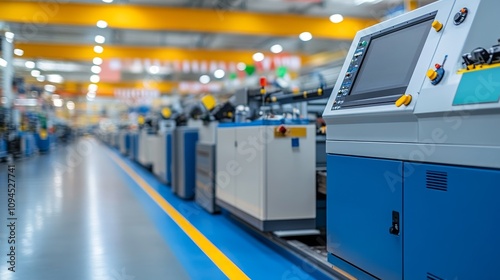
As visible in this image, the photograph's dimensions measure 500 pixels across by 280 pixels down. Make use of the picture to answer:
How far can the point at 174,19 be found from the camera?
10.6 m

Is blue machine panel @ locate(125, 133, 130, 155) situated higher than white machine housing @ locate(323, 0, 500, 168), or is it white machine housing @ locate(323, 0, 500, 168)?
white machine housing @ locate(323, 0, 500, 168)

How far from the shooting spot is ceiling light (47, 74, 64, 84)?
77.5ft

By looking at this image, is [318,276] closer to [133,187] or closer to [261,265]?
[261,265]

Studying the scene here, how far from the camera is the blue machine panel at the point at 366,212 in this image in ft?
6.52

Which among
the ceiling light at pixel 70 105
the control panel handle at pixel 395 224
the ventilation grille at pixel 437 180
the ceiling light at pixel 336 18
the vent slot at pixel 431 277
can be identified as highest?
the ceiling light at pixel 336 18

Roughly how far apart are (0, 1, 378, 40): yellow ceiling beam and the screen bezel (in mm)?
8716

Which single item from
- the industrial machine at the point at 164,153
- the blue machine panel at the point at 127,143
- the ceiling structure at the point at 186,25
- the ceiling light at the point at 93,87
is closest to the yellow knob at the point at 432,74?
the industrial machine at the point at 164,153

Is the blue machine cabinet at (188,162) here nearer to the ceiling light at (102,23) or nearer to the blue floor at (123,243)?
the blue floor at (123,243)

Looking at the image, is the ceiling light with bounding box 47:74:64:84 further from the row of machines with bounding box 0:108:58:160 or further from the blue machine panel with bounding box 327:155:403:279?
the blue machine panel with bounding box 327:155:403:279

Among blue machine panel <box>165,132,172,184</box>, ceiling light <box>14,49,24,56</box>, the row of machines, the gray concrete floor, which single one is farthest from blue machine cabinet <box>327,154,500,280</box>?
ceiling light <box>14,49,24,56</box>

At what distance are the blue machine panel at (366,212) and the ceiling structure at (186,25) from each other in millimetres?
6143

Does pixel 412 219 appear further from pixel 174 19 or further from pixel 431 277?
pixel 174 19

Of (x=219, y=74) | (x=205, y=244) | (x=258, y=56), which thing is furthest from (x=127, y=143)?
(x=205, y=244)

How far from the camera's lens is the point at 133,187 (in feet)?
24.3
